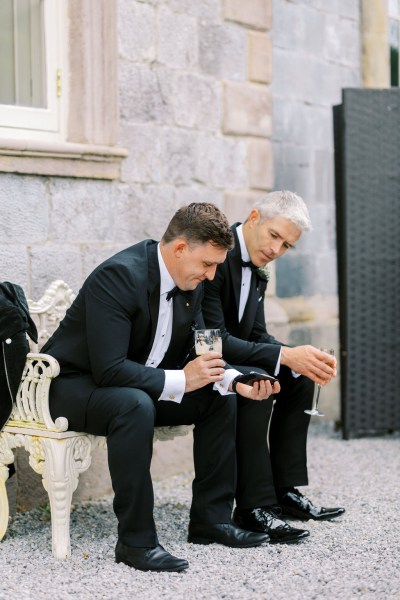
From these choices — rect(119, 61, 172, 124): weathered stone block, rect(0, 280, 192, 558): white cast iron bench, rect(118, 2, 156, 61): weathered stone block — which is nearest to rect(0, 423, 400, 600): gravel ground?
rect(0, 280, 192, 558): white cast iron bench

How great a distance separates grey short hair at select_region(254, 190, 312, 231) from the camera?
455 cm

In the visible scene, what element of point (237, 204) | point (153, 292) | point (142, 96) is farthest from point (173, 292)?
point (237, 204)

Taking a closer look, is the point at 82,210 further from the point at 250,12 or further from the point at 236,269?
the point at 250,12

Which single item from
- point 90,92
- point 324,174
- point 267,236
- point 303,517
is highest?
point 90,92

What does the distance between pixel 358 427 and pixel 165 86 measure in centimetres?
260

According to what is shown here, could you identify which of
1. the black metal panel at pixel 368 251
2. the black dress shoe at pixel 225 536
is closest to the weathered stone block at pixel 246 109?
the black metal panel at pixel 368 251

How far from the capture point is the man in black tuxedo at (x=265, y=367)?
438 cm

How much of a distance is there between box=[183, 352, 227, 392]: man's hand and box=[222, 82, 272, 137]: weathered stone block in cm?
242

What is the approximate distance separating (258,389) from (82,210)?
163 centimetres

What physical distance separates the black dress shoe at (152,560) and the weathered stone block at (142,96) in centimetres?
250

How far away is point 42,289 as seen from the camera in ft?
16.6

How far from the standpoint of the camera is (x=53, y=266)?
16.8 ft

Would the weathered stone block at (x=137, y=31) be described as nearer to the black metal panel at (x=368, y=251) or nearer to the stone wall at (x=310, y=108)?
the black metal panel at (x=368, y=251)

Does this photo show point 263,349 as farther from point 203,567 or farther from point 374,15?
point 374,15
